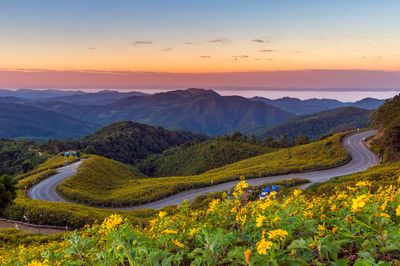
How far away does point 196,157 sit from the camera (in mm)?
83688

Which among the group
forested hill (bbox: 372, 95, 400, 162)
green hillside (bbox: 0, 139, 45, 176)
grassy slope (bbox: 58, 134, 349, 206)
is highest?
forested hill (bbox: 372, 95, 400, 162)

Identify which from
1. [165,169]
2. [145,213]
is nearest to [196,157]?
[165,169]

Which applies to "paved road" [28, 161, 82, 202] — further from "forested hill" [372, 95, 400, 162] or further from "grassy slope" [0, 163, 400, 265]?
"forested hill" [372, 95, 400, 162]

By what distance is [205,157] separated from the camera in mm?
78500

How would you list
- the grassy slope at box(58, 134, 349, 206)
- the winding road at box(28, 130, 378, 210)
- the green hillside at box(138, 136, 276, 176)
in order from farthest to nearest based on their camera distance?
the green hillside at box(138, 136, 276, 176)
the grassy slope at box(58, 134, 349, 206)
the winding road at box(28, 130, 378, 210)

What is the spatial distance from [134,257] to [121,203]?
1282 inches

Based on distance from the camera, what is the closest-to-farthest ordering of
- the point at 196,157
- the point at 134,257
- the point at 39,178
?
the point at 134,257 → the point at 39,178 → the point at 196,157

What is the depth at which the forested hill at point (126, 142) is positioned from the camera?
348 feet

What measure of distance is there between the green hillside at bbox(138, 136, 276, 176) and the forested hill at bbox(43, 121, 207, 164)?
2109 cm

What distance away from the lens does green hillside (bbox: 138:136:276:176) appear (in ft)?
230

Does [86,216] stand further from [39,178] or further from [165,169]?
[165,169]

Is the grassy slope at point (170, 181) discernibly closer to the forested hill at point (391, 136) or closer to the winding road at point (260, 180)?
the winding road at point (260, 180)

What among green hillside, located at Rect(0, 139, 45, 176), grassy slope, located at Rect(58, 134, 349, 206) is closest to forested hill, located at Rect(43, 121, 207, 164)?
green hillside, located at Rect(0, 139, 45, 176)

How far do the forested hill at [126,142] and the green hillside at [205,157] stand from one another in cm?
2109
